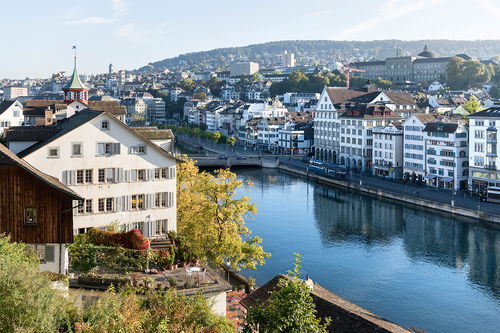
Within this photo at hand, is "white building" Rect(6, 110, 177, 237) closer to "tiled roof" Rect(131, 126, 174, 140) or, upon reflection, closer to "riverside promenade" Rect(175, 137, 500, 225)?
"tiled roof" Rect(131, 126, 174, 140)

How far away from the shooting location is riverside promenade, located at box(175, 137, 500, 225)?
5200 cm

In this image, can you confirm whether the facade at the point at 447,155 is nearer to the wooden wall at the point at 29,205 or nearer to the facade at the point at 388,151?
the facade at the point at 388,151

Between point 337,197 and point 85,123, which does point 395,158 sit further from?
point 85,123

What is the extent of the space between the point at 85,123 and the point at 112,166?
2141mm

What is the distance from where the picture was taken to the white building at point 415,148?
227ft

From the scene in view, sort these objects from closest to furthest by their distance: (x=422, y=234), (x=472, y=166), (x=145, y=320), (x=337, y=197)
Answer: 1. (x=145, y=320)
2. (x=422, y=234)
3. (x=472, y=166)
4. (x=337, y=197)

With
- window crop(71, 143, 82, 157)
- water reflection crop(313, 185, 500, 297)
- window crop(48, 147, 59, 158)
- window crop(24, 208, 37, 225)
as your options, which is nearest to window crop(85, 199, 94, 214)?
window crop(71, 143, 82, 157)

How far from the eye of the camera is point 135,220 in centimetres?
2630

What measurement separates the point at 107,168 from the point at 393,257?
22690 millimetres

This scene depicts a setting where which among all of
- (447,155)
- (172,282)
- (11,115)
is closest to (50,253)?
(172,282)

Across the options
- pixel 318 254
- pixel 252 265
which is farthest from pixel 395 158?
pixel 252 265

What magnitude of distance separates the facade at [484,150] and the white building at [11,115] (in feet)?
157

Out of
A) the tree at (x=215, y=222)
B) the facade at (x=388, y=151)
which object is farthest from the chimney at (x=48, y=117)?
the facade at (x=388, y=151)

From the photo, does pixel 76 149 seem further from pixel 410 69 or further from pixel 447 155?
pixel 410 69
